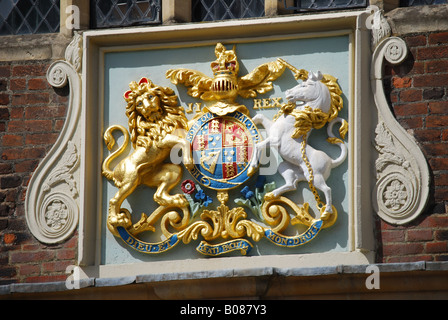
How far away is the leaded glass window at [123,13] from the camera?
10.7 m

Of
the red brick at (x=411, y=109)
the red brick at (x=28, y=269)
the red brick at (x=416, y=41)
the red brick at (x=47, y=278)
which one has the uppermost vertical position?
the red brick at (x=416, y=41)

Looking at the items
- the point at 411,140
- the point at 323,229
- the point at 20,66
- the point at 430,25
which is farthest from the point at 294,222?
the point at 20,66

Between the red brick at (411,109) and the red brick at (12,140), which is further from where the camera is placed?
the red brick at (12,140)

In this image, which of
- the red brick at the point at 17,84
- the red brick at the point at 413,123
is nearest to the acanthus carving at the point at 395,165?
the red brick at the point at 413,123

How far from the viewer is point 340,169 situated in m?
10.0

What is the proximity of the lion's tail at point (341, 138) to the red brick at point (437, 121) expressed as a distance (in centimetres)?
56

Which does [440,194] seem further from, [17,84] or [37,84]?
[17,84]

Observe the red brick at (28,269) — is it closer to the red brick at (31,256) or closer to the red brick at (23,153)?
the red brick at (31,256)

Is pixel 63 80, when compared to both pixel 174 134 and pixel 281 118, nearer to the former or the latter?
pixel 174 134

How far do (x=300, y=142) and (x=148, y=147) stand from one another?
1.06 metres

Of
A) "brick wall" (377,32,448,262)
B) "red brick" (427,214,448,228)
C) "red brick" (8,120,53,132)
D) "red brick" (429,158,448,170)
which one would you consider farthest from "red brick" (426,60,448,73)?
"red brick" (8,120,53,132)

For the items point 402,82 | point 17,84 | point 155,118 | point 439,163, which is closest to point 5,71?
point 17,84

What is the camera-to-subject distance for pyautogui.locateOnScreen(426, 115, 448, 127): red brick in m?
9.91

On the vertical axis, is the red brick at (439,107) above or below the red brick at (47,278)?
above
